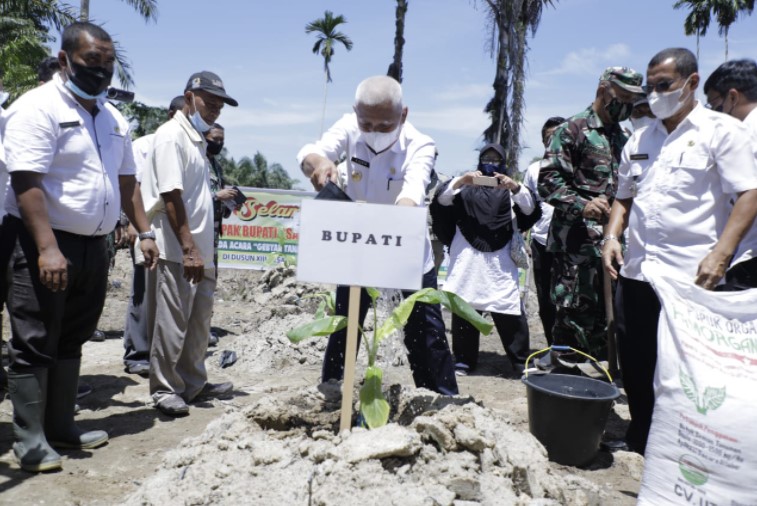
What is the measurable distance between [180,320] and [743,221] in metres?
3.15

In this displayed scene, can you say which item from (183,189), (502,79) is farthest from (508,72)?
(183,189)

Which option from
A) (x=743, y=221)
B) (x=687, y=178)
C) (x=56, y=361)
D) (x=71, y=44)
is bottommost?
(x=56, y=361)

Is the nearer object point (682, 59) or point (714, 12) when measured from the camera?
point (682, 59)

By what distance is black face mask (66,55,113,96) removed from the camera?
10.1ft

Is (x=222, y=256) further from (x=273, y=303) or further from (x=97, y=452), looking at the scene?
(x=97, y=452)

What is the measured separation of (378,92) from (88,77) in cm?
144

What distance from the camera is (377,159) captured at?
3.35 m

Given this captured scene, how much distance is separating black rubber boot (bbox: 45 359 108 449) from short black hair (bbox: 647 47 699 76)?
131 inches

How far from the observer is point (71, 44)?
308cm

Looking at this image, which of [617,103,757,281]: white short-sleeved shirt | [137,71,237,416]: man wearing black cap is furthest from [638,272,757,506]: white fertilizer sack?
[137,71,237,416]: man wearing black cap

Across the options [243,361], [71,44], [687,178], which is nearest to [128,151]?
[71,44]

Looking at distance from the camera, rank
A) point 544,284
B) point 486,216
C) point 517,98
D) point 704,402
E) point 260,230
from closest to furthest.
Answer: point 704,402 < point 486,216 < point 544,284 < point 260,230 < point 517,98

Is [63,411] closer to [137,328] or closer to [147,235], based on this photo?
[147,235]

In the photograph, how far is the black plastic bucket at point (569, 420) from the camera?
10.2 feet
